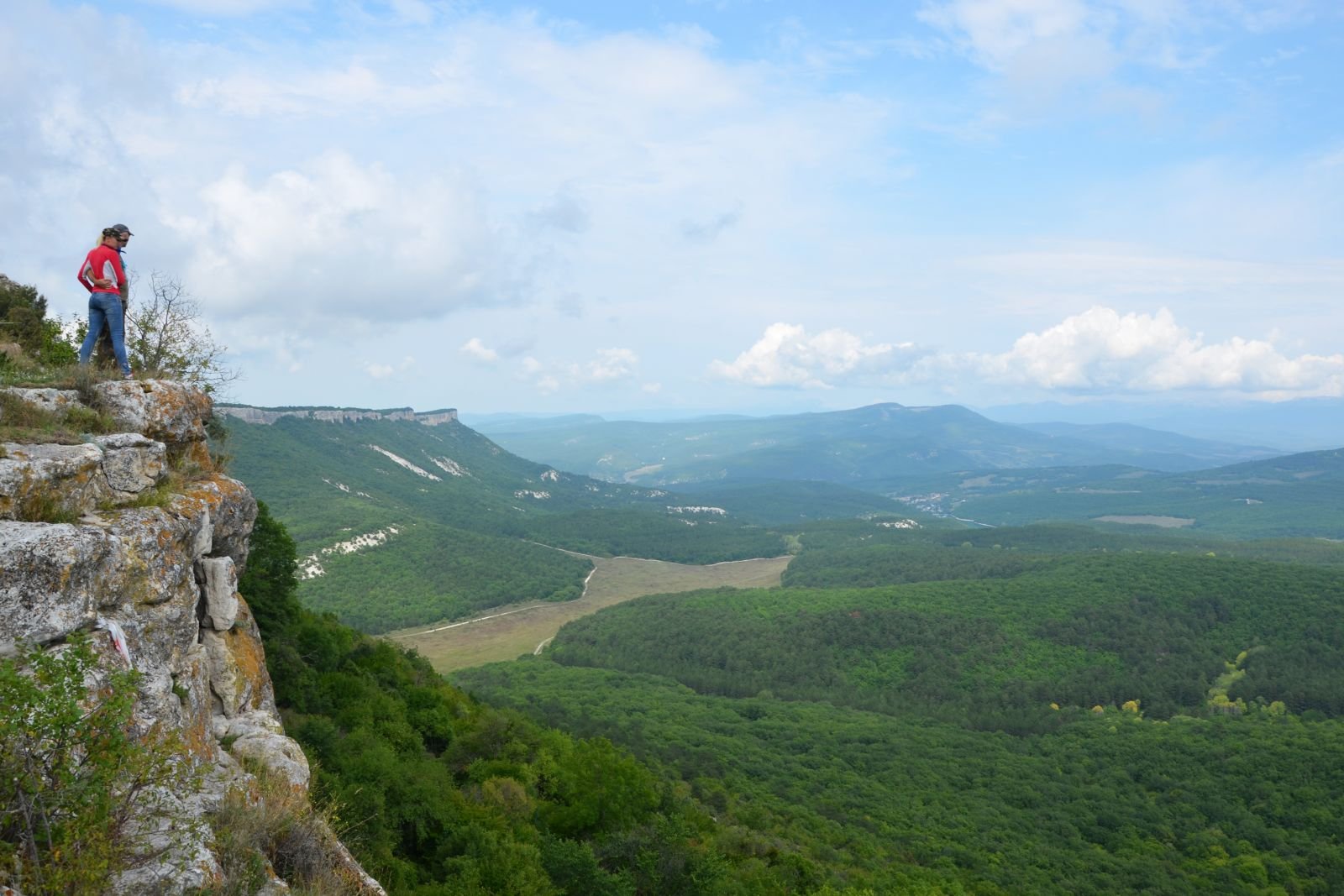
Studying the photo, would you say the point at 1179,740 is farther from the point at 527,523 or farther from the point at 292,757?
the point at 527,523

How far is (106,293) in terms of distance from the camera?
48.0 ft

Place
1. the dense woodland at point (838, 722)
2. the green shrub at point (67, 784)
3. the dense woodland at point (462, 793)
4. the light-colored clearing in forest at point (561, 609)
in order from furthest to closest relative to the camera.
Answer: the light-colored clearing in forest at point (561, 609) → the dense woodland at point (838, 722) → the dense woodland at point (462, 793) → the green shrub at point (67, 784)

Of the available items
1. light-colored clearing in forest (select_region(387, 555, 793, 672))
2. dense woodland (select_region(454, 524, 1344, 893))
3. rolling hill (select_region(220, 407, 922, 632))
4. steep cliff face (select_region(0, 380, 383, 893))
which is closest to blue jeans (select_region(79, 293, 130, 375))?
steep cliff face (select_region(0, 380, 383, 893))

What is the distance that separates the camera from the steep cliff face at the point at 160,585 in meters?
8.66

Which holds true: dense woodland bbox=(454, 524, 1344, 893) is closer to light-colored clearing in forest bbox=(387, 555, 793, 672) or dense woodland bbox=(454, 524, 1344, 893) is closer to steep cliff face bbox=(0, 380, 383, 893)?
light-colored clearing in forest bbox=(387, 555, 793, 672)

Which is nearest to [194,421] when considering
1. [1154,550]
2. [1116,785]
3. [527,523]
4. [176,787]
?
[176,787]

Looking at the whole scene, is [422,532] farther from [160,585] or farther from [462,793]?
[160,585]

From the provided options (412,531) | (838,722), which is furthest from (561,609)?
(838,722)

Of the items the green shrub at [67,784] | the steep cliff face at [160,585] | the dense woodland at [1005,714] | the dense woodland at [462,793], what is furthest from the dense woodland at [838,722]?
the green shrub at [67,784]

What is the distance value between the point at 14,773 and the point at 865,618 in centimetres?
10144

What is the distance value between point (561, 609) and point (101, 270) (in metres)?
105

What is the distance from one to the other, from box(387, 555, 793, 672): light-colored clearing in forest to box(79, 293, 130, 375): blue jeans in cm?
4877

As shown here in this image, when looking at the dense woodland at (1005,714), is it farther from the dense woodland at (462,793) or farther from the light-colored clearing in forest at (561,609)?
the dense woodland at (462,793)

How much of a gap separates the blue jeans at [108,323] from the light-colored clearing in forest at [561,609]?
48.8 m
